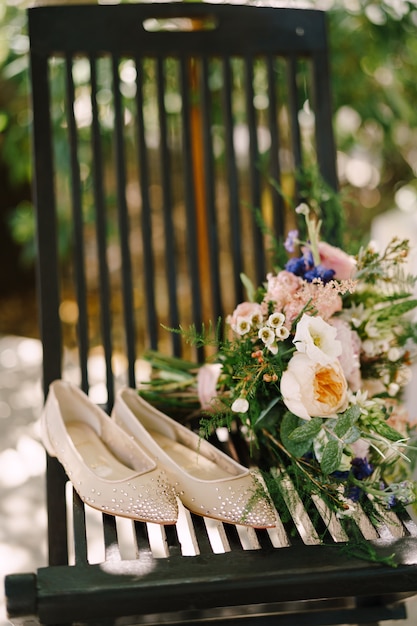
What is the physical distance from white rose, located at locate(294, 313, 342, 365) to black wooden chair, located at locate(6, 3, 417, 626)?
204mm

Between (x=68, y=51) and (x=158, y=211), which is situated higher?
(x=158, y=211)

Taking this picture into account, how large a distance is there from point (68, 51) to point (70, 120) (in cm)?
12

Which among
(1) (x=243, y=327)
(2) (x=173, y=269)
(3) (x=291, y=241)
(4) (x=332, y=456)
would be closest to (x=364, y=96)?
(2) (x=173, y=269)

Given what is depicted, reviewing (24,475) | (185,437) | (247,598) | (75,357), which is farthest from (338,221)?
(75,357)

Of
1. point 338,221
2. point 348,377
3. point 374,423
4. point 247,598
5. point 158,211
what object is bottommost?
point 247,598

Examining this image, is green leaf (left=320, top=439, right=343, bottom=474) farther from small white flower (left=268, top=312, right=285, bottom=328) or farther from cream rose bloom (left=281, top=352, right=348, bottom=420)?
small white flower (left=268, top=312, right=285, bottom=328)

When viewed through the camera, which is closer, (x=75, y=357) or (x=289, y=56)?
(x=289, y=56)

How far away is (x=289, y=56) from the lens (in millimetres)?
1354

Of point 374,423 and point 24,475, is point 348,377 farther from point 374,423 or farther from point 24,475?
point 24,475

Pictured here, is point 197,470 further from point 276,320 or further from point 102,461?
point 276,320

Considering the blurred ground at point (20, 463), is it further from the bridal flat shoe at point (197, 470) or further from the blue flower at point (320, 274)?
the blue flower at point (320, 274)

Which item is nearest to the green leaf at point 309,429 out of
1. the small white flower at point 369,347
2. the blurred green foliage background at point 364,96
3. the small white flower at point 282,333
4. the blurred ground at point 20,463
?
the small white flower at point 282,333

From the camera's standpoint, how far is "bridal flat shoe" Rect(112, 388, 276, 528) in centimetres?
91

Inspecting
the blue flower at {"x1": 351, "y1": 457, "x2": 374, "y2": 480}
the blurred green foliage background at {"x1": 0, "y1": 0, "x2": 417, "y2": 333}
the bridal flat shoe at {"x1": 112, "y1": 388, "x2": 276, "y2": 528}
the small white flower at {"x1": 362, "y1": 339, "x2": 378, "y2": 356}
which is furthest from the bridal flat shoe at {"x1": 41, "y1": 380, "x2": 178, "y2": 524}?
the blurred green foliage background at {"x1": 0, "y1": 0, "x2": 417, "y2": 333}
